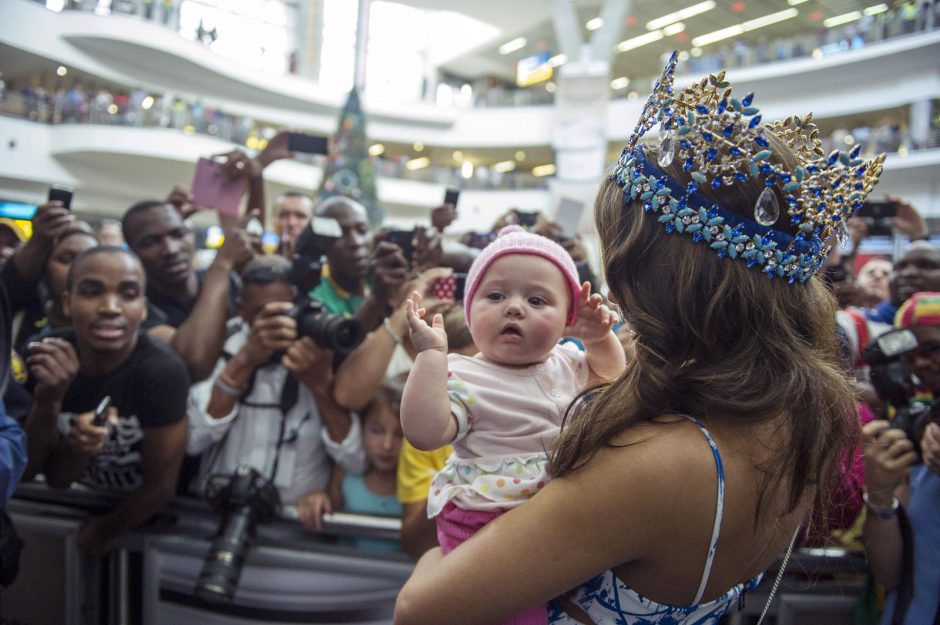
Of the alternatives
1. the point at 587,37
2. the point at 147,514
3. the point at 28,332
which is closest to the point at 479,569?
the point at 147,514

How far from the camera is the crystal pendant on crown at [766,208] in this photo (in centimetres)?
88

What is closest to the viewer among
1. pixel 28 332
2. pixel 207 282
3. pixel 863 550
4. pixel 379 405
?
pixel 863 550

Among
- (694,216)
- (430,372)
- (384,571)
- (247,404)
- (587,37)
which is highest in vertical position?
(587,37)

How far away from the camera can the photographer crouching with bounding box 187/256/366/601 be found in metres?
1.82

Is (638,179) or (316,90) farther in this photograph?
(316,90)

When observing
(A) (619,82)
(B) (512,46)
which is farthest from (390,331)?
(A) (619,82)

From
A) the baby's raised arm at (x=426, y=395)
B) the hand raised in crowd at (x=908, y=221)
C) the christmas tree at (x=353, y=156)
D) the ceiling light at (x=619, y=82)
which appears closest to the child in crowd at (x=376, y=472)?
the baby's raised arm at (x=426, y=395)

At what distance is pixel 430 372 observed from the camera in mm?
1041

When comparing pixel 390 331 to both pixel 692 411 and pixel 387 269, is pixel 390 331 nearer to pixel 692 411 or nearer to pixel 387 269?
pixel 387 269

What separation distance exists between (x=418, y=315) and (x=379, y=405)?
97cm

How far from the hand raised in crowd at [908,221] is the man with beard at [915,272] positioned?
1.89ft

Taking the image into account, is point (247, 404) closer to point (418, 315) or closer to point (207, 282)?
point (207, 282)

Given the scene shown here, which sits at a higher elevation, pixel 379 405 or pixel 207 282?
pixel 207 282

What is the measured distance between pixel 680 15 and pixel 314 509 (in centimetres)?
1881
